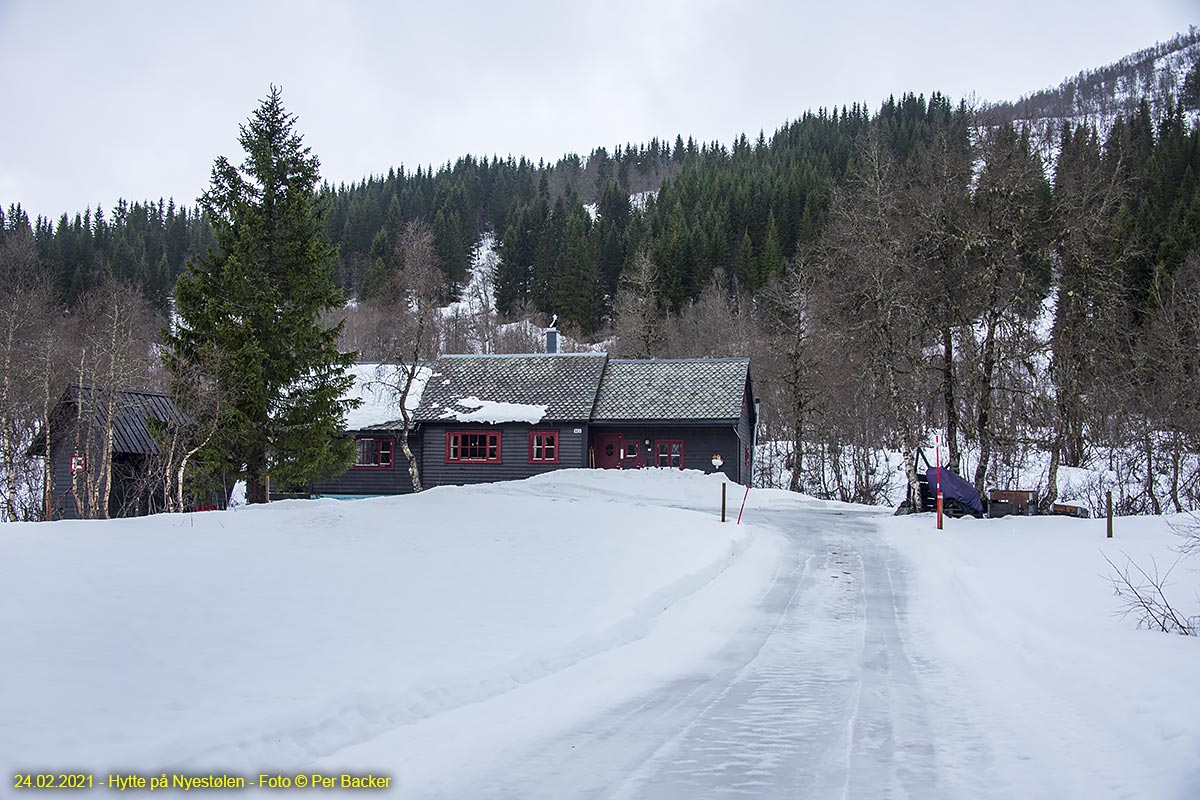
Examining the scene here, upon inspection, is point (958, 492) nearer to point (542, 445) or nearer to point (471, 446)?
point (542, 445)

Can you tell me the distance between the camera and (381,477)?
37125mm

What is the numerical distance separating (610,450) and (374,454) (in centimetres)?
1067

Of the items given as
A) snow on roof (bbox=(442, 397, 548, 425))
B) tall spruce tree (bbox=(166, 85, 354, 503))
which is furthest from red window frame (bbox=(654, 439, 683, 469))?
tall spruce tree (bbox=(166, 85, 354, 503))

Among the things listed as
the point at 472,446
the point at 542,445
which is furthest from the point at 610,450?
the point at 472,446

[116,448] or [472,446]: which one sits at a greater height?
[116,448]

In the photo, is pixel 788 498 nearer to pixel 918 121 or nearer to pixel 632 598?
pixel 632 598

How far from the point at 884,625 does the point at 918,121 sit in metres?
112

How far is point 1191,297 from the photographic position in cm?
3116

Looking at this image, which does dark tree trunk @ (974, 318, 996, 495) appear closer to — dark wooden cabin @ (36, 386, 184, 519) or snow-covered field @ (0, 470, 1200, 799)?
snow-covered field @ (0, 470, 1200, 799)

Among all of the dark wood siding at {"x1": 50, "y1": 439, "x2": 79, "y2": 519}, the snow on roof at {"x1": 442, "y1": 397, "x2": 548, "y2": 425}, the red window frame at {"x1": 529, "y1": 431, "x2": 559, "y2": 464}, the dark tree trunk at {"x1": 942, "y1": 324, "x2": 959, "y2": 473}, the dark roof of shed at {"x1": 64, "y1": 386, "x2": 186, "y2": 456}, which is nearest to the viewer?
the dark tree trunk at {"x1": 942, "y1": 324, "x2": 959, "y2": 473}

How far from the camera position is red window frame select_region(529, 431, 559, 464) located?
3578cm

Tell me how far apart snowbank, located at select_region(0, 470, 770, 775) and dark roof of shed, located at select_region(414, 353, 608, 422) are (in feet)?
75.1

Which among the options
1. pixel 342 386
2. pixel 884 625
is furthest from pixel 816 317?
pixel 884 625

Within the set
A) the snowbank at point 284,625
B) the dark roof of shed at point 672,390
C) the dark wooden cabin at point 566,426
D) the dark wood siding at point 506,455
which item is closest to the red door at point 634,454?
the dark wooden cabin at point 566,426
